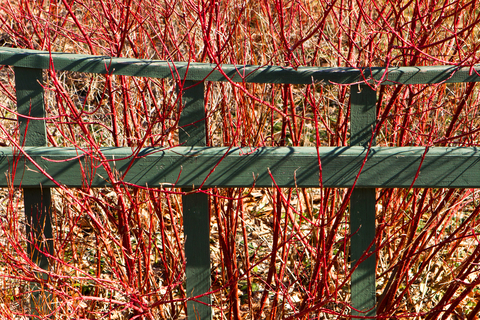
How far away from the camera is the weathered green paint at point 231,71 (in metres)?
1.47

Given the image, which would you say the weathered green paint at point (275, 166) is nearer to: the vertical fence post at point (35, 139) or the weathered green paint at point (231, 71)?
the vertical fence post at point (35, 139)

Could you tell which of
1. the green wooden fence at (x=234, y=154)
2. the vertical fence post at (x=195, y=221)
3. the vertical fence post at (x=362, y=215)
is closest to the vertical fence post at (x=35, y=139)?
the green wooden fence at (x=234, y=154)

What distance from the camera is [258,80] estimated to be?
151 centimetres

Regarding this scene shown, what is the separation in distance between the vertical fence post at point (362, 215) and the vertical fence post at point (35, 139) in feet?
3.50

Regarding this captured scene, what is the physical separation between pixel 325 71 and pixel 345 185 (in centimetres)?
41

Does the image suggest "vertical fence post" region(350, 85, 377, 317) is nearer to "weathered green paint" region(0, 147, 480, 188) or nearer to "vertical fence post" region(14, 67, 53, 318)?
"weathered green paint" region(0, 147, 480, 188)

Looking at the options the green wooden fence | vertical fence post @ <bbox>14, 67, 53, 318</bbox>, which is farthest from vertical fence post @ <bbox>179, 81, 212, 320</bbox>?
vertical fence post @ <bbox>14, 67, 53, 318</bbox>

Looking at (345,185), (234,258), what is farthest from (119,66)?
(234,258)

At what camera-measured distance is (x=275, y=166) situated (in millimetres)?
1551

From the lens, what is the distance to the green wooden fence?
4.89 feet

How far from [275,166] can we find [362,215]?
1.24ft

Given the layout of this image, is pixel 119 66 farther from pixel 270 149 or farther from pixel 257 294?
pixel 257 294

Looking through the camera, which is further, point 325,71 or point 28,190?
point 28,190

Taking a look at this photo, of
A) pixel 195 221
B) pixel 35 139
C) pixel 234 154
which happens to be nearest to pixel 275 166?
pixel 234 154
